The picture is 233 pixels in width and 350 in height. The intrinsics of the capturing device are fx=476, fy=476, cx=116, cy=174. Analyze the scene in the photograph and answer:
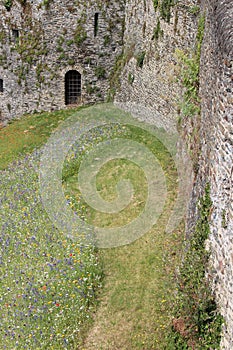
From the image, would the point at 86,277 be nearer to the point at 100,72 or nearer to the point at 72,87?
the point at 100,72

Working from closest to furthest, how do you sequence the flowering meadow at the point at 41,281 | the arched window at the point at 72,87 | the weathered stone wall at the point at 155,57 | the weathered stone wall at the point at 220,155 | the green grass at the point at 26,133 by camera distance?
1. the weathered stone wall at the point at 220,155
2. the flowering meadow at the point at 41,281
3. the weathered stone wall at the point at 155,57
4. the green grass at the point at 26,133
5. the arched window at the point at 72,87

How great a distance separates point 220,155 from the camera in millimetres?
7711

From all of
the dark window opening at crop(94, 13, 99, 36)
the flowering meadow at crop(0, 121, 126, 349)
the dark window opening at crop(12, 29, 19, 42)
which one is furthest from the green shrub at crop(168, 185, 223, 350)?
the dark window opening at crop(12, 29, 19, 42)

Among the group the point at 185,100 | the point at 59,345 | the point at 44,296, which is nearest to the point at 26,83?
the point at 185,100

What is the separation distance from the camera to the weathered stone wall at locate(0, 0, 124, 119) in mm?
21625

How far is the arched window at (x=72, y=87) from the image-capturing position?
74.4 ft

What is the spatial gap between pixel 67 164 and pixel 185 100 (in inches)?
211

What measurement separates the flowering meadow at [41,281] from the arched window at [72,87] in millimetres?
9392

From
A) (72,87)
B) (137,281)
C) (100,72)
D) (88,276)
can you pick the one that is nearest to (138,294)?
(137,281)

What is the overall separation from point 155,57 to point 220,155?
915 centimetres

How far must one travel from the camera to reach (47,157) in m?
17.3

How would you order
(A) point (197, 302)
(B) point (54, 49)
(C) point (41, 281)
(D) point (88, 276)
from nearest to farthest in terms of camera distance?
(A) point (197, 302), (D) point (88, 276), (C) point (41, 281), (B) point (54, 49)

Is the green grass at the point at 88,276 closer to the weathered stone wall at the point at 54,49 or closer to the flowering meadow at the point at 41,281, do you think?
the flowering meadow at the point at 41,281

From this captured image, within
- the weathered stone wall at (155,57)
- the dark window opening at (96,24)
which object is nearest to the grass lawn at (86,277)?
the weathered stone wall at (155,57)
